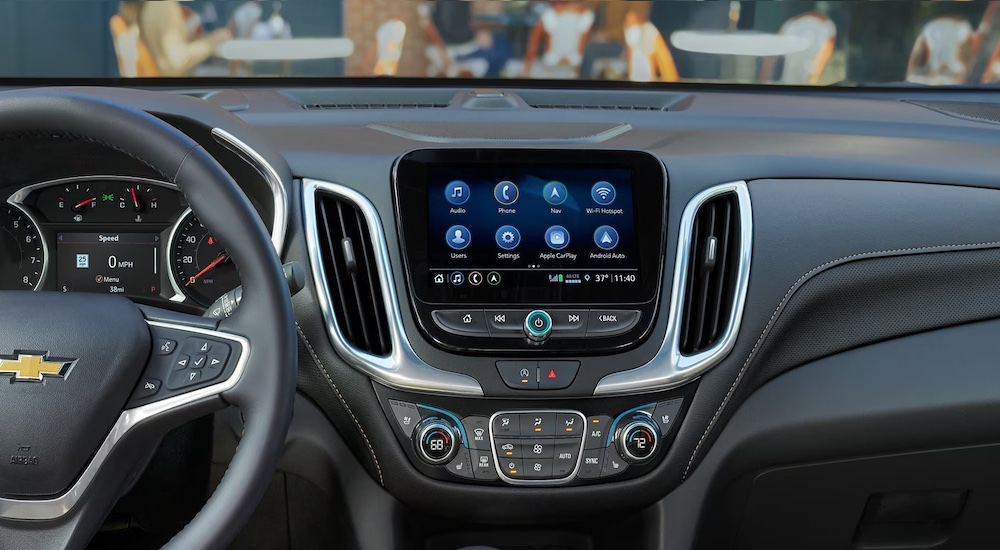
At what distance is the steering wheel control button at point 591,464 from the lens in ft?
4.86

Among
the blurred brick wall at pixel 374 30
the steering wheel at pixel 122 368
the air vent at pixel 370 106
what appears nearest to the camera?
the steering wheel at pixel 122 368

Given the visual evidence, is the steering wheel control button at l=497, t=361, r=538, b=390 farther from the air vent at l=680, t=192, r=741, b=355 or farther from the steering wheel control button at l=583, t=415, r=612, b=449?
the air vent at l=680, t=192, r=741, b=355

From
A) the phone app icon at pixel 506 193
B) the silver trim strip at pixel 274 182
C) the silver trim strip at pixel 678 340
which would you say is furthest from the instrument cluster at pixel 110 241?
the silver trim strip at pixel 678 340

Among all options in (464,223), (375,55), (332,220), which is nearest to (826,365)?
(464,223)

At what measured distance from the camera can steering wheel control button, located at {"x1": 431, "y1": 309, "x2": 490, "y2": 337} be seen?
4.79ft

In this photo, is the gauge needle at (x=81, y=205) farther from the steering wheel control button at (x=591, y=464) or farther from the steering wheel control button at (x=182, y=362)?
the steering wheel control button at (x=591, y=464)

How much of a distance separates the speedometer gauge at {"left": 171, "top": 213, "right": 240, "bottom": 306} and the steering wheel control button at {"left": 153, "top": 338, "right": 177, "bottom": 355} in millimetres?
375

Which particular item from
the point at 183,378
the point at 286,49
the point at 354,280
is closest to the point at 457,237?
the point at 354,280

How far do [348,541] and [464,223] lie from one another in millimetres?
607

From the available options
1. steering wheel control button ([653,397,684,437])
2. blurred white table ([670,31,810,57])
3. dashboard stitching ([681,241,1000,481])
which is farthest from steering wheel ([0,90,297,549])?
blurred white table ([670,31,810,57])

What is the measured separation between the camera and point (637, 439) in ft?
4.86

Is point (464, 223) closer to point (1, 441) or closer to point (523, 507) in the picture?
point (523, 507)

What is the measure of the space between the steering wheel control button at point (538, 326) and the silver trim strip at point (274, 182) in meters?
0.39

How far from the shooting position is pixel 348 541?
5.43 ft
